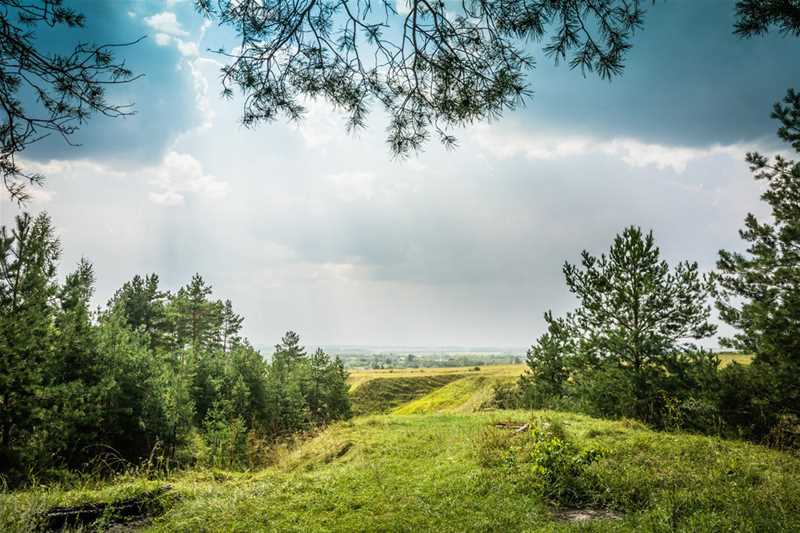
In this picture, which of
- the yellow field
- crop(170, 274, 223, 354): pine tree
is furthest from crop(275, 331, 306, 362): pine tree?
the yellow field

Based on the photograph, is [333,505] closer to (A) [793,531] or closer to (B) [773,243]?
(A) [793,531]

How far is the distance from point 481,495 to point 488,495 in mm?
111

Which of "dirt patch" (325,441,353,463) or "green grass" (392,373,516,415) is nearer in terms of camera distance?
"dirt patch" (325,441,353,463)

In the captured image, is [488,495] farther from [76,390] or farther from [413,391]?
[413,391]

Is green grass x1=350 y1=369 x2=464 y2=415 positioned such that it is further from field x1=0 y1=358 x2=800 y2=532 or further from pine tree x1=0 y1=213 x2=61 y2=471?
field x1=0 y1=358 x2=800 y2=532

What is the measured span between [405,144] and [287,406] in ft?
113

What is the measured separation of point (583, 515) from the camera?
4.89 metres

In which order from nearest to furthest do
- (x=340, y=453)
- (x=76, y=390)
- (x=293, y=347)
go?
(x=340, y=453) < (x=76, y=390) < (x=293, y=347)

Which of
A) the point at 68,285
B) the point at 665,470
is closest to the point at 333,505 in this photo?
the point at 665,470

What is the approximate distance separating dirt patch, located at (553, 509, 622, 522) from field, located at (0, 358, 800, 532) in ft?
0.04

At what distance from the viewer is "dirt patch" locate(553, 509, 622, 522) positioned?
186 inches

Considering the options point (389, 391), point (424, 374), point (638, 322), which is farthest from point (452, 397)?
point (638, 322)

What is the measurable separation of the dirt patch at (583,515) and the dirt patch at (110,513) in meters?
5.77

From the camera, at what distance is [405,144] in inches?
177
